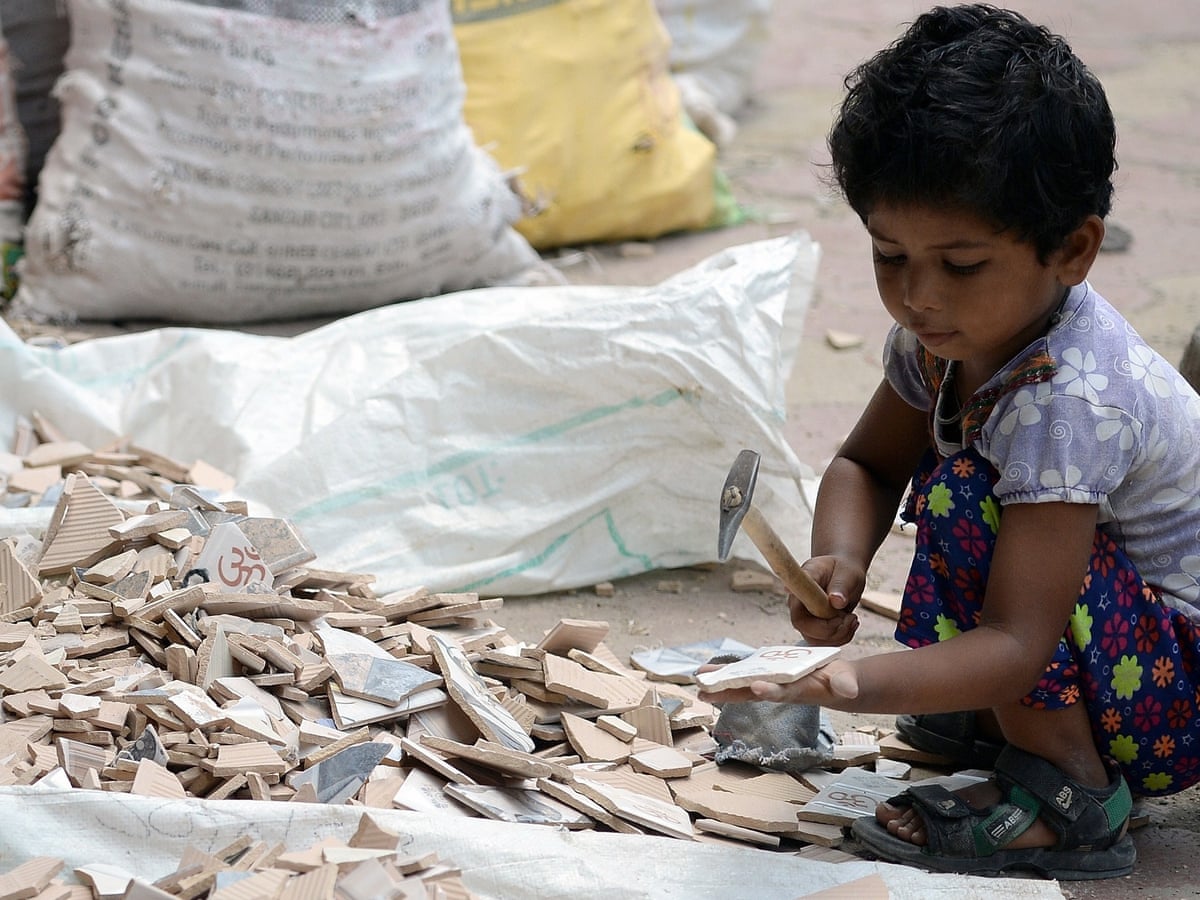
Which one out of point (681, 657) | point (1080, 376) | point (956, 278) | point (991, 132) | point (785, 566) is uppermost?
point (991, 132)

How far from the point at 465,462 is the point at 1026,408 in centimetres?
121

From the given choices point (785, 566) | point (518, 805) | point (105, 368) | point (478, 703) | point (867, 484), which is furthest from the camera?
point (105, 368)

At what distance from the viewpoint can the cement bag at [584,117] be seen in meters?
3.90

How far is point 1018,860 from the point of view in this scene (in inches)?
72.5

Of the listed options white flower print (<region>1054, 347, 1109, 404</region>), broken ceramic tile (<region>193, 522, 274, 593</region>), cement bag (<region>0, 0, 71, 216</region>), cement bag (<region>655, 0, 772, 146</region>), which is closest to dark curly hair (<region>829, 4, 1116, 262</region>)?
white flower print (<region>1054, 347, 1109, 404</region>)

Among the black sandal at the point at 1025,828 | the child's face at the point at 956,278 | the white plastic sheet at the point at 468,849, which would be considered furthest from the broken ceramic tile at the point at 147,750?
the child's face at the point at 956,278

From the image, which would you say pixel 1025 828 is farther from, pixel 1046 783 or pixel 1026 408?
pixel 1026 408

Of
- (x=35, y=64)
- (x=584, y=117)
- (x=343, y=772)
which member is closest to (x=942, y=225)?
(x=343, y=772)

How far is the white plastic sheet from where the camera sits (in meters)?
1.59

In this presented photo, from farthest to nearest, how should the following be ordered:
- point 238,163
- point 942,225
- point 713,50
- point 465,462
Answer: point 713,50
point 238,163
point 465,462
point 942,225

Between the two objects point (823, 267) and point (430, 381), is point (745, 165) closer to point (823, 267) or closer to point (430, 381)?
point (823, 267)

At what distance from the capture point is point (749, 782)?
6.54 feet

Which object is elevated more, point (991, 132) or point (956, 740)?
point (991, 132)

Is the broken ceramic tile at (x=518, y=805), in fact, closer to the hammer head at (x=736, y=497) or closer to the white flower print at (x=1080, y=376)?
the hammer head at (x=736, y=497)
